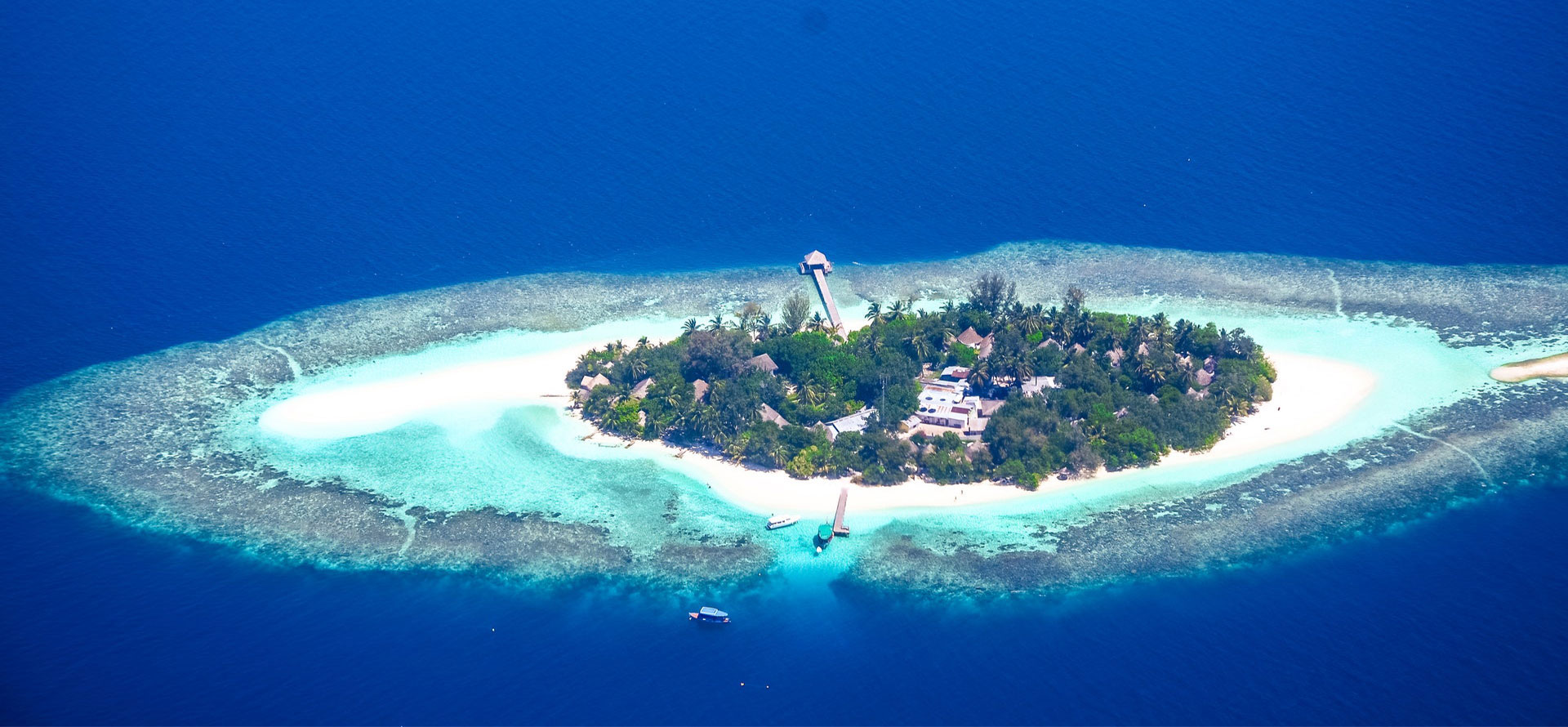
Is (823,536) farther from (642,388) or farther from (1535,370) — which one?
(1535,370)

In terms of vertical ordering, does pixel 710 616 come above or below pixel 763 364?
below

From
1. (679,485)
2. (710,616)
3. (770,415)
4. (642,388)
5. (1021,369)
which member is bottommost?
(710,616)

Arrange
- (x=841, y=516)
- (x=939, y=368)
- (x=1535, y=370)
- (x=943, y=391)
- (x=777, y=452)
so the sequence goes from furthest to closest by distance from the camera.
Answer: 1. (x=939, y=368)
2. (x=1535, y=370)
3. (x=943, y=391)
4. (x=777, y=452)
5. (x=841, y=516)

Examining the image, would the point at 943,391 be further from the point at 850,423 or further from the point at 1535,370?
the point at 1535,370

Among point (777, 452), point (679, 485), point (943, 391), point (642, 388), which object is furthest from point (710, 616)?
point (943, 391)

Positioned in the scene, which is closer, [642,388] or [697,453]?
[697,453]

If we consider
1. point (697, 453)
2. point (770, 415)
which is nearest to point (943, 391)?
point (770, 415)

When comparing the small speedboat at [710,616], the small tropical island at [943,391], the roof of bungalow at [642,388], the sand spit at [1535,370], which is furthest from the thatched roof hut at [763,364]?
the sand spit at [1535,370]

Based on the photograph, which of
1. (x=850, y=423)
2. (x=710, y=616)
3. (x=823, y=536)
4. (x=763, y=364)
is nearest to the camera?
(x=710, y=616)
